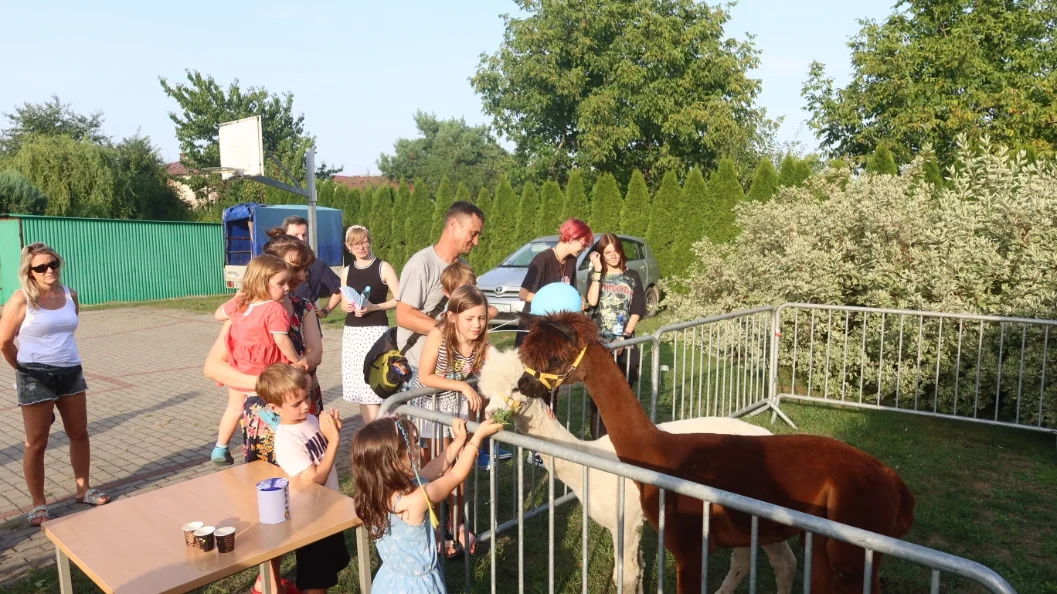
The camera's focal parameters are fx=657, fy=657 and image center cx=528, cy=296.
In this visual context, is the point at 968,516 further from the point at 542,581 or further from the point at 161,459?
the point at 161,459

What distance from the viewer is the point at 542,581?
3.71 metres

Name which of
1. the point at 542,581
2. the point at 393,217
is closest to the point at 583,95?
the point at 393,217

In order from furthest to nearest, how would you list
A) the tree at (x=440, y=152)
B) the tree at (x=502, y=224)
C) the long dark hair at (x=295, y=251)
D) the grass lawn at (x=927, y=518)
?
the tree at (x=440, y=152) → the tree at (x=502, y=224) → the long dark hair at (x=295, y=251) → the grass lawn at (x=927, y=518)

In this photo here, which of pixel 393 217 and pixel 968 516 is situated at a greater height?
pixel 393 217

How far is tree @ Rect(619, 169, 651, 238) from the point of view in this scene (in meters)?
18.2

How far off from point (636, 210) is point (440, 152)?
172 ft

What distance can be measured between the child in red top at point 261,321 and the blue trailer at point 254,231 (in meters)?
16.0

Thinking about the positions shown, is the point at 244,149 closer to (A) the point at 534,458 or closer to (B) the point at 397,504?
(A) the point at 534,458

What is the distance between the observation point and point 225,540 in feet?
7.50

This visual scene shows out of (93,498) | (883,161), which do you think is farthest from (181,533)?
(883,161)

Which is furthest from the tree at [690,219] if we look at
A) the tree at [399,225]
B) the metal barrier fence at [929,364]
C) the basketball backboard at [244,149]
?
the tree at [399,225]

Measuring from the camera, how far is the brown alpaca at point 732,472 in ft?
8.33

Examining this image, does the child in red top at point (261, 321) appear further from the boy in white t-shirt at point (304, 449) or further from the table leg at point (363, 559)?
the table leg at point (363, 559)

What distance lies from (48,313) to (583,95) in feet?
78.2
